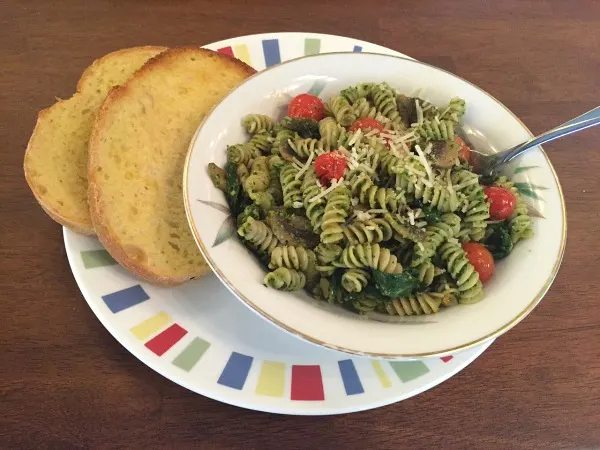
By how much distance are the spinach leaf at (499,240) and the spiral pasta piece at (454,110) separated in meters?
0.46

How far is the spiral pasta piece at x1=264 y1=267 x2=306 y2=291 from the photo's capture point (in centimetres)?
159

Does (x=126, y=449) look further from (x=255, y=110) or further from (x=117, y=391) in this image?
(x=255, y=110)

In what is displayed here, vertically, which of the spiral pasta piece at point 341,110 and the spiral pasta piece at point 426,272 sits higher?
the spiral pasta piece at point 341,110

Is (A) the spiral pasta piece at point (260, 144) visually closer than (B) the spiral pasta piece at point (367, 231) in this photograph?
No

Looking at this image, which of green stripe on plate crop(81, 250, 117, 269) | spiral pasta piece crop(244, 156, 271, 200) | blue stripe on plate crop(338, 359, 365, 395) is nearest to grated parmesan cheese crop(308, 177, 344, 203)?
spiral pasta piece crop(244, 156, 271, 200)

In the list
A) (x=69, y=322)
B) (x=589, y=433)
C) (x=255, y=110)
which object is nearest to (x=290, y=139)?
(x=255, y=110)

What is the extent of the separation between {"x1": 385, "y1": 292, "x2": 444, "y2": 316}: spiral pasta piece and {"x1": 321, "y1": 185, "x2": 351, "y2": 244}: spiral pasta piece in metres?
0.27

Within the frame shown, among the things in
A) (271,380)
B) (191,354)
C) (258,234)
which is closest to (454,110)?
(258,234)

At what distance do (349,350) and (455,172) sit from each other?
75 centimetres

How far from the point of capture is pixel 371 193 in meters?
1.71

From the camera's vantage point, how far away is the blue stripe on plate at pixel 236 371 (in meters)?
1.67

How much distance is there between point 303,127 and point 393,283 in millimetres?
718

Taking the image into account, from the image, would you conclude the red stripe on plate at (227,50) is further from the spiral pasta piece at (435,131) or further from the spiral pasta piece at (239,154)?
the spiral pasta piece at (435,131)

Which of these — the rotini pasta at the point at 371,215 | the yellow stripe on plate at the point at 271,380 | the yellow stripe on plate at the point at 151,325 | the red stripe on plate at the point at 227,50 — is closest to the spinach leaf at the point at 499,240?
the rotini pasta at the point at 371,215
